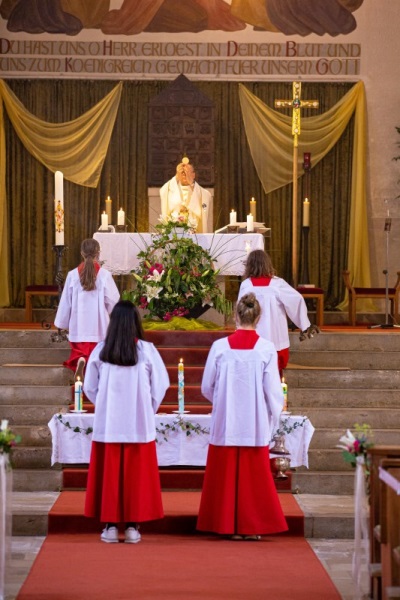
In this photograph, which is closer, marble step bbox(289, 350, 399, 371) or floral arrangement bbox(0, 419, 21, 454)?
floral arrangement bbox(0, 419, 21, 454)

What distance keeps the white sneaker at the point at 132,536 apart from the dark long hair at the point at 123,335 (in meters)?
1.16

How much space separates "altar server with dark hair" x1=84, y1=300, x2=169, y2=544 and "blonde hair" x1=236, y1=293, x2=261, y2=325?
0.67 meters

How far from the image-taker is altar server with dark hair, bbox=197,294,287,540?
812 centimetres

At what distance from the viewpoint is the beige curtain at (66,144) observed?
17016 mm

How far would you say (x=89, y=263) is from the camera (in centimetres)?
1077

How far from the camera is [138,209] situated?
56.5 feet

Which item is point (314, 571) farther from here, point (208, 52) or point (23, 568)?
point (208, 52)

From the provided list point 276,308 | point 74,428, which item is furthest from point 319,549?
point 276,308

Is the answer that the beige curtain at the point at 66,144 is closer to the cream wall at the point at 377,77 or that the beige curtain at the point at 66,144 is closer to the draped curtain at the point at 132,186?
the draped curtain at the point at 132,186

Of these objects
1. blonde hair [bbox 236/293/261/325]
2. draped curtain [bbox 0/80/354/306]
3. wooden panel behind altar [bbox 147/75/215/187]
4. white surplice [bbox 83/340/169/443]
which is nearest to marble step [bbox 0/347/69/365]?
white surplice [bbox 83/340/169/443]

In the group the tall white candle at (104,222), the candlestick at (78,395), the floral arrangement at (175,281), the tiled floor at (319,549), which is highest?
the tall white candle at (104,222)

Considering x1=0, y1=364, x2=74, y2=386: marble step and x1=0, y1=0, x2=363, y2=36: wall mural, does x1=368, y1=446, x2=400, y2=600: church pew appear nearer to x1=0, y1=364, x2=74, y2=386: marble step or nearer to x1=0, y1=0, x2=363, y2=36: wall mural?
x1=0, y1=364, x2=74, y2=386: marble step

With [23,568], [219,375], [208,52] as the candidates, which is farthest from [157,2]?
[23,568]

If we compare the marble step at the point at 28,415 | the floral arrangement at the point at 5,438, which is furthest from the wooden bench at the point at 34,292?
the floral arrangement at the point at 5,438
